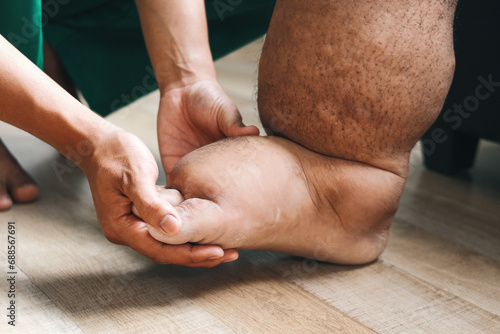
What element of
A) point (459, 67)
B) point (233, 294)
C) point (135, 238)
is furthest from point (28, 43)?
point (459, 67)

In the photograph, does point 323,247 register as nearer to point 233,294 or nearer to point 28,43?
point 233,294

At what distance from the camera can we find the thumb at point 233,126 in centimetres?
83

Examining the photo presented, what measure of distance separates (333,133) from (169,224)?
1.01ft

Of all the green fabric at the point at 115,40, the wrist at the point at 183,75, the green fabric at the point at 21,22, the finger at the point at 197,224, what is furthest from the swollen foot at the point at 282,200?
the green fabric at the point at 115,40

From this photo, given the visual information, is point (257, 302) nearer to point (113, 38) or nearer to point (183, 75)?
point (183, 75)

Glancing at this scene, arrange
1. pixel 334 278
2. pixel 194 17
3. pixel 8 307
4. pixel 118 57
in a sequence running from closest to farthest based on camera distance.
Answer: pixel 8 307, pixel 334 278, pixel 194 17, pixel 118 57

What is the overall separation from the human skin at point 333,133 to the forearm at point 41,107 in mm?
140

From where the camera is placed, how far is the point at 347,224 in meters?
0.82

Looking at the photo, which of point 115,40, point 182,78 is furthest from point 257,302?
point 115,40

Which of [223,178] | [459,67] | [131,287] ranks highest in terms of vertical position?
[459,67]

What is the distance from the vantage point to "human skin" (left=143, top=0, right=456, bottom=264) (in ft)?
2.45

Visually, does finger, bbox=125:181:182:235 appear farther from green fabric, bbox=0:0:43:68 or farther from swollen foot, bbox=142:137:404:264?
green fabric, bbox=0:0:43:68

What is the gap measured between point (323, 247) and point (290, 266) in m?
0.06

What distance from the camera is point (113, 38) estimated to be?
1.30 m
